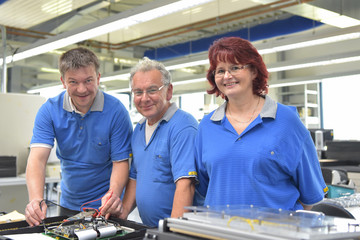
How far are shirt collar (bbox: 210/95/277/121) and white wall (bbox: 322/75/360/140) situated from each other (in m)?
7.36

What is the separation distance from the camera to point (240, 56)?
4.10ft

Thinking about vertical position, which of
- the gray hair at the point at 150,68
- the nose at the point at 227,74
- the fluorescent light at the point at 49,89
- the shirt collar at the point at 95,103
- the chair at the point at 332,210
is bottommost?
the chair at the point at 332,210

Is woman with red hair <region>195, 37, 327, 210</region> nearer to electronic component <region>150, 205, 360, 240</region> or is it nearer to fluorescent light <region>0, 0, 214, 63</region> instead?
electronic component <region>150, 205, 360, 240</region>

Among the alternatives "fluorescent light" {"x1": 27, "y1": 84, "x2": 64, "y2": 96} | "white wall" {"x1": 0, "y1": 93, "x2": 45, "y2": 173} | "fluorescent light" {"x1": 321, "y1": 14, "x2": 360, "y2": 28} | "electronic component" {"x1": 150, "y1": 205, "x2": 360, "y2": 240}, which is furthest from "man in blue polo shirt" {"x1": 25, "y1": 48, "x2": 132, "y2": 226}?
"fluorescent light" {"x1": 27, "y1": 84, "x2": 64, "y2": 96}

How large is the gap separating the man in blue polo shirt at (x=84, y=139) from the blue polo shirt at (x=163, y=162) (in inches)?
7.4

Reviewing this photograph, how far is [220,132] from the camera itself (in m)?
1.28

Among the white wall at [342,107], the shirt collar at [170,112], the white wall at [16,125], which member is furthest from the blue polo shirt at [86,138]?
the white wall at [342,107]

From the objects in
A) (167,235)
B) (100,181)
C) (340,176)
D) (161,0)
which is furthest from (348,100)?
(167,235)

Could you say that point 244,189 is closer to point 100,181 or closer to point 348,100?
point 100,181

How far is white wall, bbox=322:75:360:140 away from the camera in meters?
7.96

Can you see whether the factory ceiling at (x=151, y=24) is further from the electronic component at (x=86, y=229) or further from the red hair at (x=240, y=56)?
the electronic component at (x=86, y=229)

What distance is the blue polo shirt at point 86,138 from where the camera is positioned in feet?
5.46

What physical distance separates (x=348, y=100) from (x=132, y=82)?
7772mm

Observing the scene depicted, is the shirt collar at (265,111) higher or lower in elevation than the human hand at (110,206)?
higher
